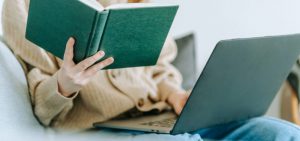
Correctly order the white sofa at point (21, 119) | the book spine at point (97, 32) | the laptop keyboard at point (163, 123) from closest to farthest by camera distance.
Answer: the book spine at point (97, 32)
the white sofa at point (21, 119)
the laptop keyboard at point (163, 123)

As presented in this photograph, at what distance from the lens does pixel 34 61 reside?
104 centimetres

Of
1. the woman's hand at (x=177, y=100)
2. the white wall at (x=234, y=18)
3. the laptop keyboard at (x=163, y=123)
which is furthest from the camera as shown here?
the white wall at (x=234, y=18)

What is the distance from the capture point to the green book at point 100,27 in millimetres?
811

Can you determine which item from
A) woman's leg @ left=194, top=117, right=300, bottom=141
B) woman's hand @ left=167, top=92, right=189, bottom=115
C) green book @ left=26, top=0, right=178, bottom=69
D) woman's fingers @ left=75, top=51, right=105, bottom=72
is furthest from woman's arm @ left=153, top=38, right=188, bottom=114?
woman's fingers @ left=75, top=51, right=105, bottom=72

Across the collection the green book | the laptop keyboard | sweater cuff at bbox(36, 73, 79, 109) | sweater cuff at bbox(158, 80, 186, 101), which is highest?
the green book

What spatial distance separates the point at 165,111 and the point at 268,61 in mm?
347

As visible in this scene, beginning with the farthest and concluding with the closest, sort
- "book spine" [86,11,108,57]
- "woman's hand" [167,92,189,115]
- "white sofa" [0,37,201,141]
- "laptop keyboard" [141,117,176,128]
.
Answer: "woman's hand" [167,92,189,115] → "laptop keyboard" [141,117,176,128] → "white sofa" [0,37,201,141] → "book spine" [86,11,108,57]

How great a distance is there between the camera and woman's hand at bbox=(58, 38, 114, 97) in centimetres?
84

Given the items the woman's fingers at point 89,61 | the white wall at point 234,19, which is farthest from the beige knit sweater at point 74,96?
the white wall at point 234,19

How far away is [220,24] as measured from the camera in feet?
5.85

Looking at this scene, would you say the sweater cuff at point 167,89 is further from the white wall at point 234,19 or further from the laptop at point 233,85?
the white wall at point 234,19

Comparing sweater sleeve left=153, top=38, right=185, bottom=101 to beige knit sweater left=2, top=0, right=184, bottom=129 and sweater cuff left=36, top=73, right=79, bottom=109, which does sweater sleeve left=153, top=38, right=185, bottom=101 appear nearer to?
beige knit sweater left=2, top=0, right=184, bottom=129

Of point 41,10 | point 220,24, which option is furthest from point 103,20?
point 220,24

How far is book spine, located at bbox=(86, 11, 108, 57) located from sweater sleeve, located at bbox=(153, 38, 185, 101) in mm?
420
